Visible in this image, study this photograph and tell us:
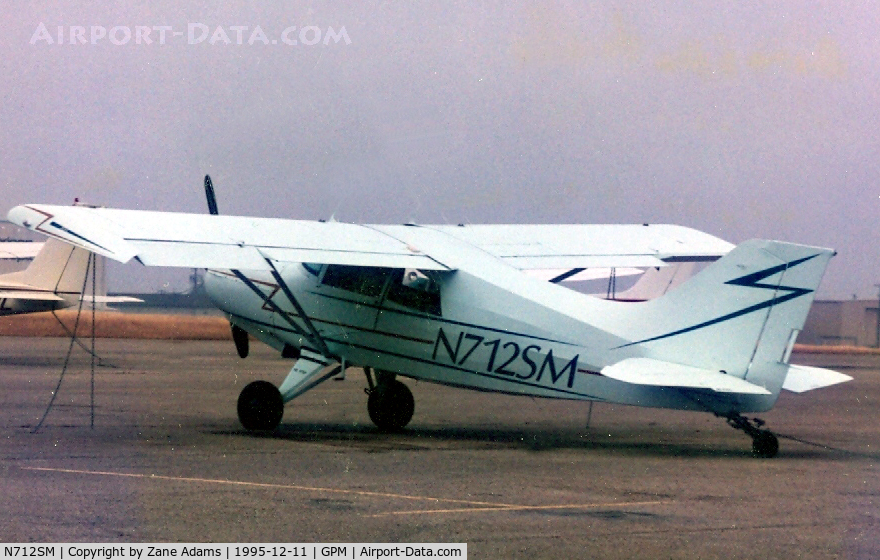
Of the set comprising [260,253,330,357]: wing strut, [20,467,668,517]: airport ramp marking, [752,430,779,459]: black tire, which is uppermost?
[260,253,330,357]: wing strut

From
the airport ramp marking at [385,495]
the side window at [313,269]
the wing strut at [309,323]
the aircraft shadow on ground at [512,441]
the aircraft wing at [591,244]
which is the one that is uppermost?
the aircraft wing at [591,244]

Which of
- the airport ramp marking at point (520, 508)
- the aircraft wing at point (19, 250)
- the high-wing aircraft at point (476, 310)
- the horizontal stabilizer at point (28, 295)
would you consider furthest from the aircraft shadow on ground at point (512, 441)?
the aircraft wing at point (19, 250)

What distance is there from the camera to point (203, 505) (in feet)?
28.9

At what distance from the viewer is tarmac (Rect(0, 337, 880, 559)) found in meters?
7.80

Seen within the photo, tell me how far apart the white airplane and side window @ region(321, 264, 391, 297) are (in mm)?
20683

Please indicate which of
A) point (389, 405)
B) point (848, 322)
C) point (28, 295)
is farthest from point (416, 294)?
point (848, 322)

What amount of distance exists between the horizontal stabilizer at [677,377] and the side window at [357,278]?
381 centimetres

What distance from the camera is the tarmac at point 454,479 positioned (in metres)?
7.80

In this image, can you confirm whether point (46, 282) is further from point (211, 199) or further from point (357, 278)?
point (357, 278)

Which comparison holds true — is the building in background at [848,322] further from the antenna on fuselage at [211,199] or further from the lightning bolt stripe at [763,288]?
the lightning bolt stripe at [763,288]

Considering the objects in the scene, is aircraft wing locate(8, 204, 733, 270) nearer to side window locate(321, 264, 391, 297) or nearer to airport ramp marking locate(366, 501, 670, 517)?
side window locate(321, 264, 391, 297)

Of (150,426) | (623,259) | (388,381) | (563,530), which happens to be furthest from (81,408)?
(563,530)

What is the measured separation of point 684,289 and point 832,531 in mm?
4531

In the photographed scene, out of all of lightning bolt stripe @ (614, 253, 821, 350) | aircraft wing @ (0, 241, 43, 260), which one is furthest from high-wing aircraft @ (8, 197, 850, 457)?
aircraft wing @ (0, 241, 43, 260)
